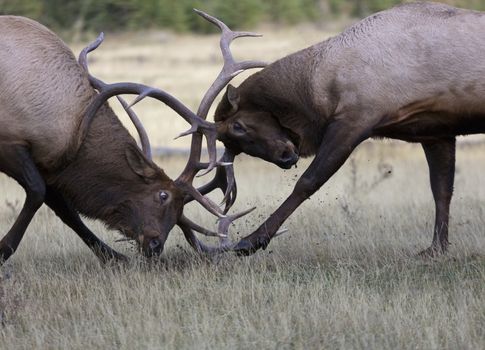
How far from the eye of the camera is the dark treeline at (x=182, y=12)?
3669cm

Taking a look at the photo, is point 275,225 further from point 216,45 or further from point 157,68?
point 216,45

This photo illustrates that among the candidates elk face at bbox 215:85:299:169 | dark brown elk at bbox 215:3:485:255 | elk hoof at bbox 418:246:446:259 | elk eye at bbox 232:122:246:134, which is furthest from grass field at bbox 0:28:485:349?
elk eye at bbox 232:122:246:134

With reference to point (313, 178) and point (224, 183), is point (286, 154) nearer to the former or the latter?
point (313, 178)

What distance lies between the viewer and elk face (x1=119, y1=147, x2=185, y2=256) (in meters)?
8.55

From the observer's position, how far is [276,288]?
7.66 metres

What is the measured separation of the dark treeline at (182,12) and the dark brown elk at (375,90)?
27.9 m

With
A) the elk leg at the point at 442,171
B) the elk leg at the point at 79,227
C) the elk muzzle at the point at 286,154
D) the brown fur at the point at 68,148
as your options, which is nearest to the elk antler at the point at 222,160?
the brown fur at the point at 68,148

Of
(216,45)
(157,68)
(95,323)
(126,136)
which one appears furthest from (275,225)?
(216,45)

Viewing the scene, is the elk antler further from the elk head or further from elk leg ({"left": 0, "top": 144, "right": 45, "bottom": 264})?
elk leg ({"left": 0, "top": 144, "right": 45, "bottom": 264})

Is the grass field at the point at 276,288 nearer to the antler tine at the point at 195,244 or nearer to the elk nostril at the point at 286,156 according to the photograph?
the antler tine at the point at 195,244

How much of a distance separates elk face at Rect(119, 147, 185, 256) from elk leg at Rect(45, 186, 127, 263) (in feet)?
1.58

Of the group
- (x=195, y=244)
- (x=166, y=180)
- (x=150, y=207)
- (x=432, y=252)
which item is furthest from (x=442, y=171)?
(x=150, y=207)

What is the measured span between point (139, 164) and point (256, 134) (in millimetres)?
1044

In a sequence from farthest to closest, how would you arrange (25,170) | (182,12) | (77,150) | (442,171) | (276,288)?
(182,12) → (442,171) → (77,150) → (25,170) → (276,288)
